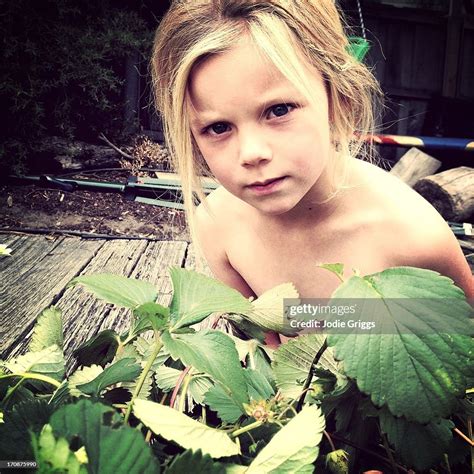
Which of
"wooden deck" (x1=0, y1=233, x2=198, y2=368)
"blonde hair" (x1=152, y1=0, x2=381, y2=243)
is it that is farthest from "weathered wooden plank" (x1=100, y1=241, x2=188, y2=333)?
"blonde hair" (x1=152, y1=0, x2=381, y2=243)

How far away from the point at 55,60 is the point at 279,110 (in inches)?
108

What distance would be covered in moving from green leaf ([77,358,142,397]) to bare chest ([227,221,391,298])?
0.53 meters

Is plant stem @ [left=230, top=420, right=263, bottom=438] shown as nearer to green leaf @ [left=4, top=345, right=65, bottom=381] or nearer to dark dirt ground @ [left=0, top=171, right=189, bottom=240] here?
green leaf @ [left=4, top=345, right=65, bottom=381]

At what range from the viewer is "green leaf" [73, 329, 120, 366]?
0.85ft

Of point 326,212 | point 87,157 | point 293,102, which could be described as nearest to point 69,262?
point 326,212

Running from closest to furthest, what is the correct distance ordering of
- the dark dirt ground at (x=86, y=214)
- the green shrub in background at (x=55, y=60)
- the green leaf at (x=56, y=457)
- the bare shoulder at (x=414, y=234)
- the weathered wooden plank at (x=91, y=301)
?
1. the green leaf at (x=56, y=457)
2. the bare shoulder at (x=414, y=234)
3. the weathered wooden plank at (x=91, y=301)
4. the dark dirt ground at (x=86, y=214)
5. the green shrub in background at (x=55, y=60)

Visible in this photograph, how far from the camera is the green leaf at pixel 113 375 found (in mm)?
203

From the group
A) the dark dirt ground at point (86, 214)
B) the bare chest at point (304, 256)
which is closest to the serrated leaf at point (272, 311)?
the bare chest at point (304, 256)

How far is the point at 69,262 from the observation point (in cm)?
145

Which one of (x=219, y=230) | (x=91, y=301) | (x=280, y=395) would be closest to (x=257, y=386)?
(x=280, y=395)

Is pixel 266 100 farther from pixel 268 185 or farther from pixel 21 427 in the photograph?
pixel 21 427

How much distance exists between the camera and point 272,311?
287mm

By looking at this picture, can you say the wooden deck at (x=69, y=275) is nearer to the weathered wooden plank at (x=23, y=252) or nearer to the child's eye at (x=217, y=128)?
the weathered wooden plank at (x=23, y=252)

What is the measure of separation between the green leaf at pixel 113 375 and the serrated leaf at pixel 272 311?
8 centimetres
